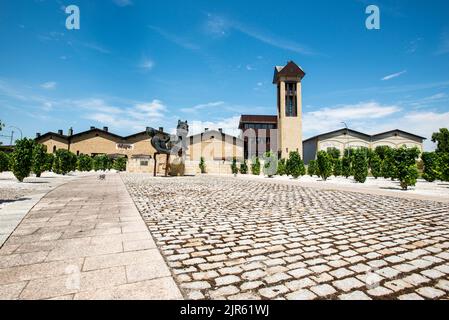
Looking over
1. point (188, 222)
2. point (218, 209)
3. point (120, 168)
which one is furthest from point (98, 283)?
point (120, 168)

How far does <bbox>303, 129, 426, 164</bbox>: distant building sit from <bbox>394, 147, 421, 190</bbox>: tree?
34.6 m

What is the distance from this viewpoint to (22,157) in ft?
48.3

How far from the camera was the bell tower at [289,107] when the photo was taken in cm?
4172

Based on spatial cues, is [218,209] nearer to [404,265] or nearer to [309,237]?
[309,237]

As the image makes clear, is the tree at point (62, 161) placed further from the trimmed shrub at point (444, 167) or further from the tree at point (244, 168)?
the trimmed shrub at point (444, 167)

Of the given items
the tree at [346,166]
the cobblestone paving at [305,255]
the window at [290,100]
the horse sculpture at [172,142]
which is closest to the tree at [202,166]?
the horse sculpture at [172,142]

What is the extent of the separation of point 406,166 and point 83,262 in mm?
17047

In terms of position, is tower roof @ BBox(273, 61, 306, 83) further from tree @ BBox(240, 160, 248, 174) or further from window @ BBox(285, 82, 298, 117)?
tree @ BBox(240, 160, 248, 174)

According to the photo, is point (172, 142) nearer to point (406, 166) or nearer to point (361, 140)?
point (406, 166)

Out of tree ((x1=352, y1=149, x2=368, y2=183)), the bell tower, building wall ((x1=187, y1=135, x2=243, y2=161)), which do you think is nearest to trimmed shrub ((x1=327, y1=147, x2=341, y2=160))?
A: the bell tower

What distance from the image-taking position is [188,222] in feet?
16.3

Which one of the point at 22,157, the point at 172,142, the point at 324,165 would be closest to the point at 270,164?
the point at 324,165

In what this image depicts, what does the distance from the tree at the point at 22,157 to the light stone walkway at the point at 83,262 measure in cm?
1303
